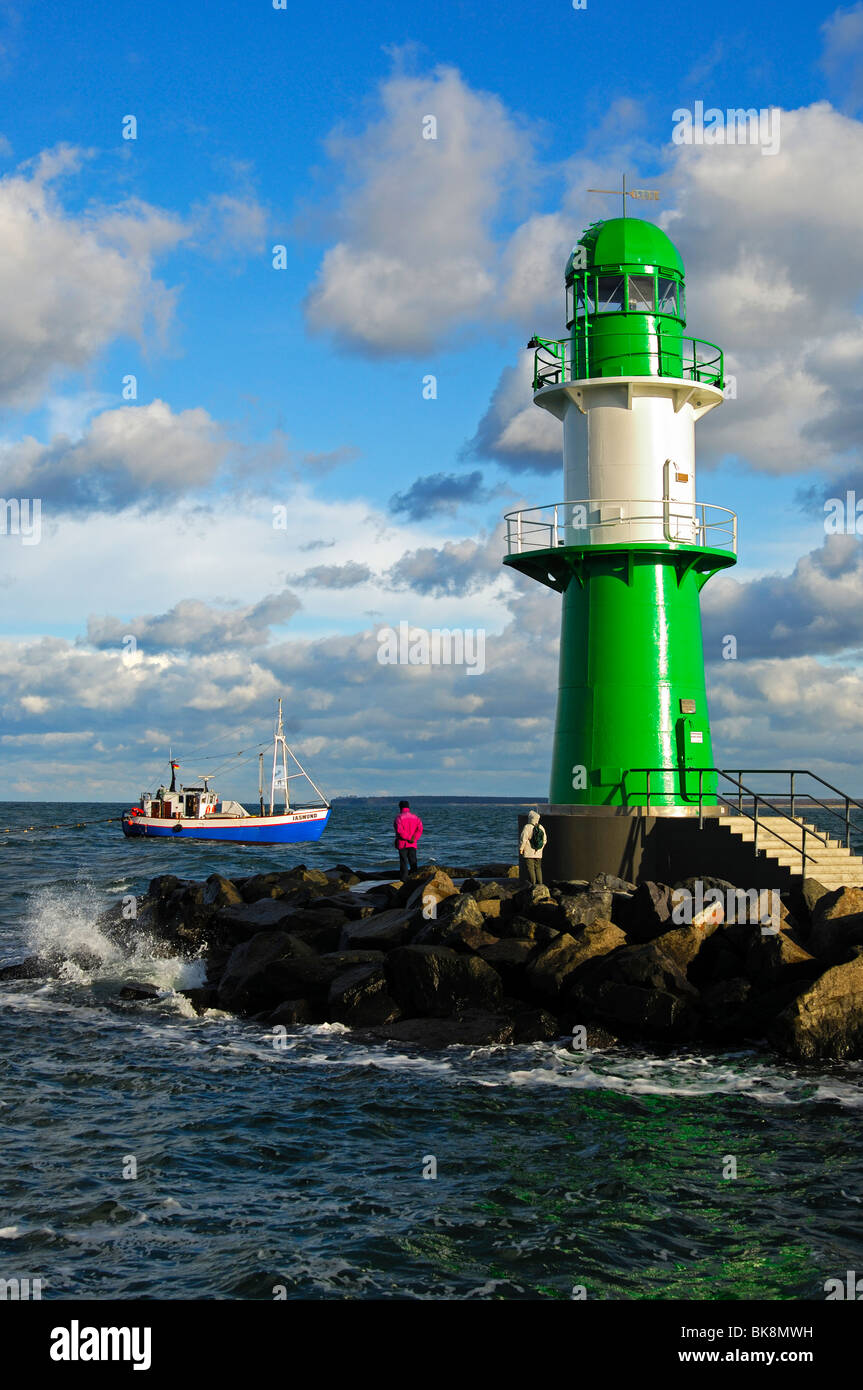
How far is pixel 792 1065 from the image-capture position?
46.2 ft

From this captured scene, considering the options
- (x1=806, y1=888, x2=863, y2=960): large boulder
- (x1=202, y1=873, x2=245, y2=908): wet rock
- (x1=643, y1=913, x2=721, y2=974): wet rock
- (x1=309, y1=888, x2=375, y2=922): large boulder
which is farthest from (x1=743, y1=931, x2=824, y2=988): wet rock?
(x1=202, y1=873, x2=245, y2=908): wet rock

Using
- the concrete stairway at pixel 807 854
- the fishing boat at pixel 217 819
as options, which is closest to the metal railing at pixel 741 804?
the concrete stairway at pixel 807 854

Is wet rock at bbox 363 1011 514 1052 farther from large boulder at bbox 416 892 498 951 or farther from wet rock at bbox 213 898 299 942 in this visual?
wet rock at bbox 213 898 299 942

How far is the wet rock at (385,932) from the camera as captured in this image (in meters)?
18.7

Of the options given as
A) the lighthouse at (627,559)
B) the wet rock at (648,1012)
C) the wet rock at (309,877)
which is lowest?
the wet rock at (648,1012)

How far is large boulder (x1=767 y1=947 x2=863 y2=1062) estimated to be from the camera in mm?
14172

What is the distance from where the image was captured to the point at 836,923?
1594cm

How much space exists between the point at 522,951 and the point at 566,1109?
4.30m

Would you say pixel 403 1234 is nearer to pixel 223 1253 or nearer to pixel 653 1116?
pixel 223 1253

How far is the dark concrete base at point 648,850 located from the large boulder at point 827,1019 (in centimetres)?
398

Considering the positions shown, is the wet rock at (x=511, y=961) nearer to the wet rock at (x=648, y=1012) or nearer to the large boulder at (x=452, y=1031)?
the large boulder at (x=452, y=1031)

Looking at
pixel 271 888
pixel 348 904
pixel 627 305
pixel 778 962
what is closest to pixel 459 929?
pixel 778 962

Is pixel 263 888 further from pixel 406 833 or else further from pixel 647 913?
pixel 647 913
